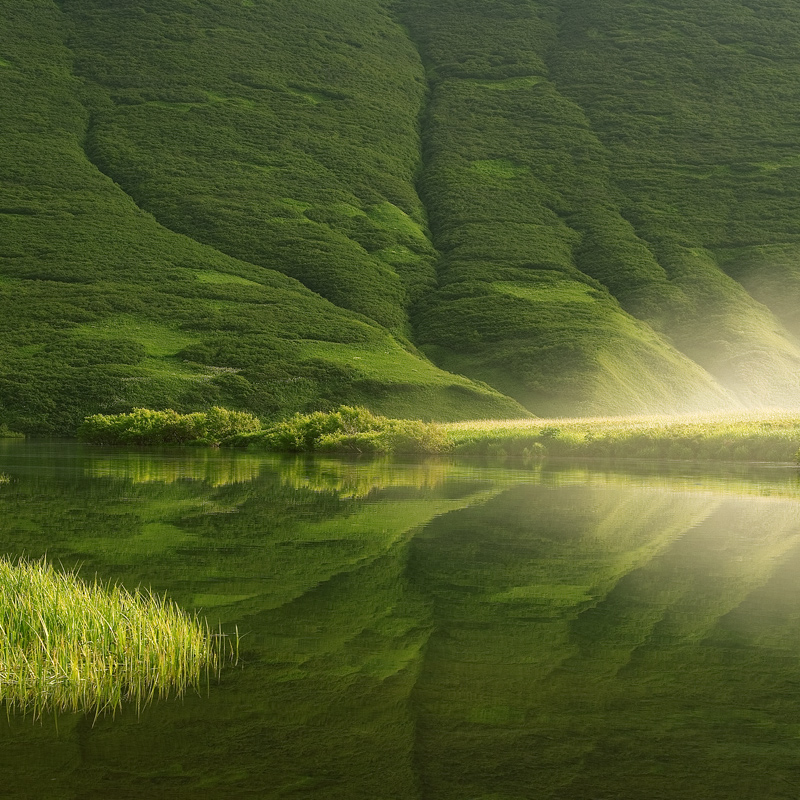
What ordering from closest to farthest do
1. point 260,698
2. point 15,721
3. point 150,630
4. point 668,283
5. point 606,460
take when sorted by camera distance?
point 15,721, point 260,698, point 150,630, point 606,460, point 668,283

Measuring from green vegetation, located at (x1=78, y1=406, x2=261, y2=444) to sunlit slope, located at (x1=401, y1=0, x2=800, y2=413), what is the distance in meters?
44.3

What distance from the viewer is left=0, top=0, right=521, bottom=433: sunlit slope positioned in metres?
94.6

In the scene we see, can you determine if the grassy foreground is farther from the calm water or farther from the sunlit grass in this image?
the calm water

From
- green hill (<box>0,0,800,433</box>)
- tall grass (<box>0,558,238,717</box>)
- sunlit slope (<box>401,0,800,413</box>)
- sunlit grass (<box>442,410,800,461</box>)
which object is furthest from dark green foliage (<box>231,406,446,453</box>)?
sunlit slope (<box>401,0,800,413</box>)

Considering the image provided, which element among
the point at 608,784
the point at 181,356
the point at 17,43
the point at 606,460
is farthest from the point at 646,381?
the point at 17,43

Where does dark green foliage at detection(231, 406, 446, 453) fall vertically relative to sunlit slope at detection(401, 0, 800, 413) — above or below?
below

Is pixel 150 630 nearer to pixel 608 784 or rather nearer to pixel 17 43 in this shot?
pixel 608 784

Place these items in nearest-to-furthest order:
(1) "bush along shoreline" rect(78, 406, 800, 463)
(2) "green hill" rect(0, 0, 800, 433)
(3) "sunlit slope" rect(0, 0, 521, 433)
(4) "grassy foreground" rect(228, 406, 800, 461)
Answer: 1. (4) "grassy foreground" rect(228, 406, 800, 461)
2. (1) "bush along shoreline" rect(78, 406, 800, 463)
3. (3) "sunlit slope" rect(0, 0, 521, 433)
4. (2) "green hill" rect(0, 0, 800, 433)

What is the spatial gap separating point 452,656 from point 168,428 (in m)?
59.7

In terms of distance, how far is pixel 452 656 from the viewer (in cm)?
984

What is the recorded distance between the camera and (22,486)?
2884 cm

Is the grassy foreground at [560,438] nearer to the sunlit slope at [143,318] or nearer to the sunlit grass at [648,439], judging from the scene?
the sunlit grass at [648,439]

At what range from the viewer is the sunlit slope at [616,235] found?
11225 centimetres

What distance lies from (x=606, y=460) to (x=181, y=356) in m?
66.3
